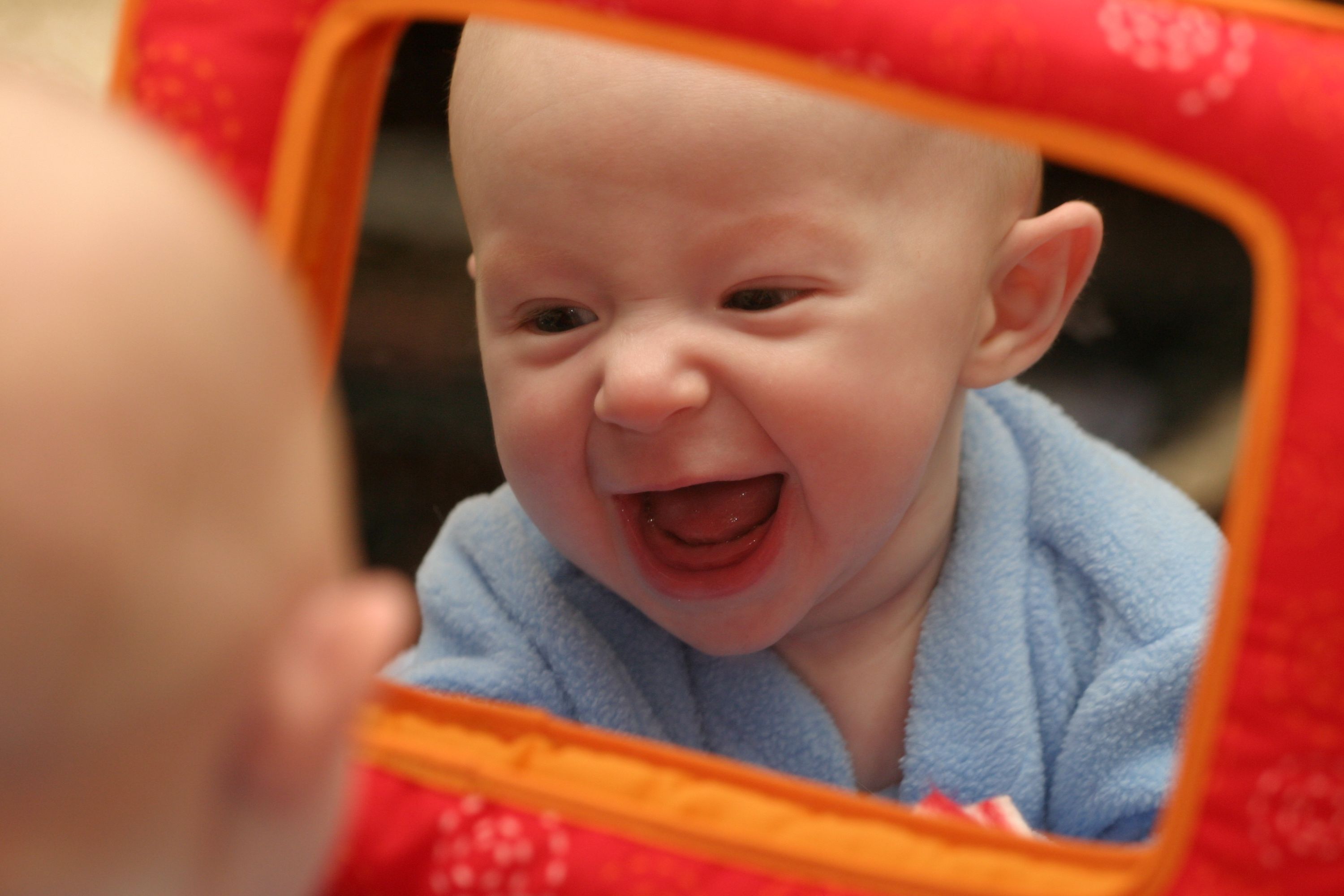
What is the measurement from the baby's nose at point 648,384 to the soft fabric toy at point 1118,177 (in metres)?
0.16

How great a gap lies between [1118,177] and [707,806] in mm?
283

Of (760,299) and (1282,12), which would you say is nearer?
(1282,12)

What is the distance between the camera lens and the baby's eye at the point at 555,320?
65 cm

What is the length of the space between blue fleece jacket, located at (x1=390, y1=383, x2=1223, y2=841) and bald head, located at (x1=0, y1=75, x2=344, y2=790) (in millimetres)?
500

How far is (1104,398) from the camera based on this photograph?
121 centimetres

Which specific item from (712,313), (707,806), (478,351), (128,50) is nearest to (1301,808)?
(707,806)

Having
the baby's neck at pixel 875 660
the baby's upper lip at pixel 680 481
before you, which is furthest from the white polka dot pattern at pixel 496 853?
the baby's neck at pixel 875 660

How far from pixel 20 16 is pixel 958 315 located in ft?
3.73

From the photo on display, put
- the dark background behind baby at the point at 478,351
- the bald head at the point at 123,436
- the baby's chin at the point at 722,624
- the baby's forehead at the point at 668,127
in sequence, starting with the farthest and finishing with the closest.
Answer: the dark background behind baby at the point at 478,351 < the baby's chin at the point at 722,624 < the baby's forehead at the point at 668,127 < the bald head at the point at 123,436

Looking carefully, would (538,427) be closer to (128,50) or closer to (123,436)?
(128,50)

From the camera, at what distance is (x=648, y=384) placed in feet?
1.96

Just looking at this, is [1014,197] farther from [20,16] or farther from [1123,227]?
[20,16]

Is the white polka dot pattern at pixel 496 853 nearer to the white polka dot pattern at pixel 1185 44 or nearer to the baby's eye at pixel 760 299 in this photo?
the baby's eye at pixel 760 299

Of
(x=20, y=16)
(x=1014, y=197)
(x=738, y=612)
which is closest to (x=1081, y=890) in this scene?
(x=738, y=612)
